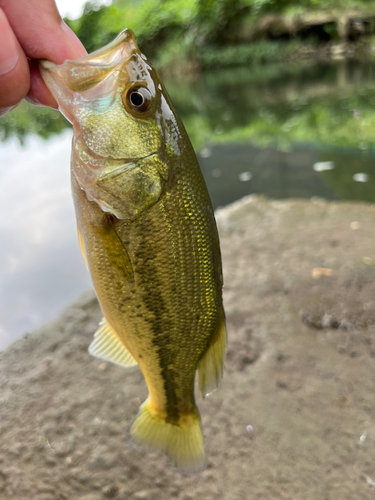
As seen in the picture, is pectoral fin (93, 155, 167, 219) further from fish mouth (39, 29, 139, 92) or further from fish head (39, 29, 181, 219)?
fish mouth (39, 29, 139, 92)

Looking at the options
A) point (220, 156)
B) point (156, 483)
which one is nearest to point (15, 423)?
point (156, 483)

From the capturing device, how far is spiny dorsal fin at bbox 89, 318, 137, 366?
1490mm

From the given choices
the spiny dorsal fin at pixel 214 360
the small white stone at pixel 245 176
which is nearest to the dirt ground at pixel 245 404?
the spiny dorsal fin at pixel 214 360

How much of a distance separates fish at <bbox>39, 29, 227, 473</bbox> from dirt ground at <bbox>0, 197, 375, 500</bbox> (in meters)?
1.06

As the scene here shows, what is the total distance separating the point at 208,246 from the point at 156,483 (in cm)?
139

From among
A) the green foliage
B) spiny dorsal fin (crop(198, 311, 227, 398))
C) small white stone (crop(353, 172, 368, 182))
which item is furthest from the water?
the green foliage

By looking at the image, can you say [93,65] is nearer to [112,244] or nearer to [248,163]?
[112,244]

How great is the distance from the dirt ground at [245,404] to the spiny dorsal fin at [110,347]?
873 mm

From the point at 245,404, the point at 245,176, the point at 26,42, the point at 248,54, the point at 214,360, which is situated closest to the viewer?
the point at 26,42

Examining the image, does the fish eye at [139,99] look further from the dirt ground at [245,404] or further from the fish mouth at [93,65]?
the dirt ground at [245,404]

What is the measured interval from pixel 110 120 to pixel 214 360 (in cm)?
90

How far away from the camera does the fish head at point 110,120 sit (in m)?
1.15

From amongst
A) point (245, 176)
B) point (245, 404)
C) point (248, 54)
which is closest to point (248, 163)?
point (245, 176)

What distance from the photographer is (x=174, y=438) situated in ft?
4.91
